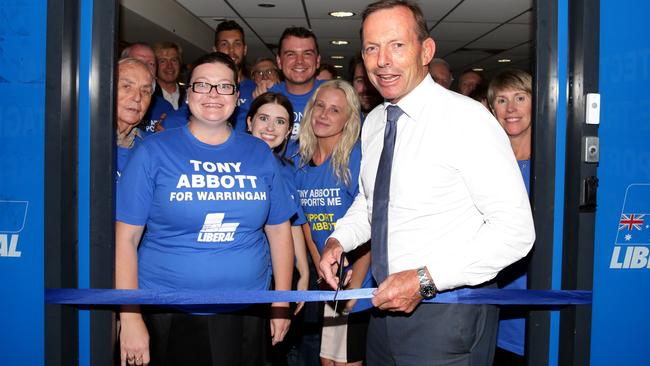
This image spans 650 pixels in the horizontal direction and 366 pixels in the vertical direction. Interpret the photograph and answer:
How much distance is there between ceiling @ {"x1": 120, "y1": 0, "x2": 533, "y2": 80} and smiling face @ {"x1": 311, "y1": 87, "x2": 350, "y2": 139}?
2780 mm

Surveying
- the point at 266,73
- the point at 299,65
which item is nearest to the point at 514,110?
the point at 299,65

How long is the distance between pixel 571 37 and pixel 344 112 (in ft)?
4.60

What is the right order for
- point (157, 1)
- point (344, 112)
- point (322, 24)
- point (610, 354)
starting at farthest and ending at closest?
point (322, 24), point (157, 1), point (344, 112), point (610, 354)

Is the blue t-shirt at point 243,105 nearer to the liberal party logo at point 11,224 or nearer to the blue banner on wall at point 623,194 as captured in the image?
the liberal party logo at point 11,224

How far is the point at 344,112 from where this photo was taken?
10.5 ft

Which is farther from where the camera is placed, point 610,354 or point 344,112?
point 344,112

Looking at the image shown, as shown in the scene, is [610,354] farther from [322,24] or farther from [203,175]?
[322,24]

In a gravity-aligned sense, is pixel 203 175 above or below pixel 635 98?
below

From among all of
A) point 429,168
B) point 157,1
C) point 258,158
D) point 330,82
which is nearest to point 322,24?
point 157,1

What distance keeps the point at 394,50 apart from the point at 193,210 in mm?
905

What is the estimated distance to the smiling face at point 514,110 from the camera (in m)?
2.79

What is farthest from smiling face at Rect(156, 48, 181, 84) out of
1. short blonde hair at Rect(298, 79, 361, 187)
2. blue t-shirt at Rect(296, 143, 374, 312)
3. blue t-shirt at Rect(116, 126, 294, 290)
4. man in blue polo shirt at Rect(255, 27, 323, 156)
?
blue t-shirt at Rect(116, 126, 294, 290)

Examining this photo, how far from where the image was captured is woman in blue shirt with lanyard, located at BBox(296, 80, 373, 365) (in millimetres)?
2938

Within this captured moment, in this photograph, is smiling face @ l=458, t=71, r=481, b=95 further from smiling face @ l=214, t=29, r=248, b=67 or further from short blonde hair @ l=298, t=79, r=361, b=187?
short blonde hair @ l=298, t=79, r=361, b=187
